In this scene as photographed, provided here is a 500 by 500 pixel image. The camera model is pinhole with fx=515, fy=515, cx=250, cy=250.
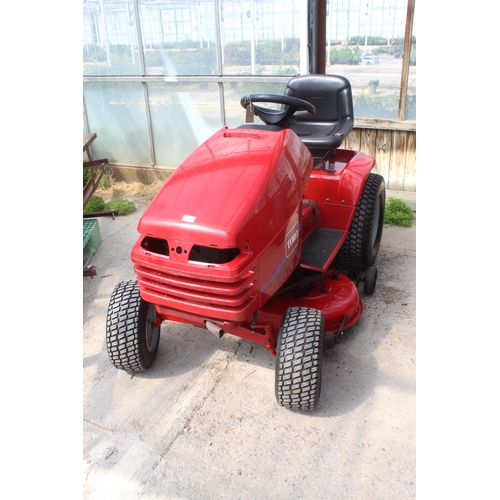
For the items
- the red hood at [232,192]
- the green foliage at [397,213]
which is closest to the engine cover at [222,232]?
the red hood at [232,192]

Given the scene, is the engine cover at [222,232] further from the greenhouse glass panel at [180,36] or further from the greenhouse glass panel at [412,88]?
the greenhouse glass panel at [180,36]

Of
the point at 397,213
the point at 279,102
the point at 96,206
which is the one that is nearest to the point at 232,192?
the point at 279,102

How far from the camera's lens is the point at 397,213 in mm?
4293

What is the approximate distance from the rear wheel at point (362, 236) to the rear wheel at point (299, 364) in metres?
1.00

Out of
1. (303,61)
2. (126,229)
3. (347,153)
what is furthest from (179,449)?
(303,61)

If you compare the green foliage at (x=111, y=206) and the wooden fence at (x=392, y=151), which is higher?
the wooden fence at (x=392, y=151)

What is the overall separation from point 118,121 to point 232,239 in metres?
3.97

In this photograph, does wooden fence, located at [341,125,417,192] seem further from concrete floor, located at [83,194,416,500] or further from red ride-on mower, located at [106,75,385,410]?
concrete floor, located at [83,194,416,500]

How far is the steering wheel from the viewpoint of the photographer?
2.61m

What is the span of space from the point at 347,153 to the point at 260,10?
183 cm

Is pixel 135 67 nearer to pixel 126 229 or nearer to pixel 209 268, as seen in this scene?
pixel 126 229

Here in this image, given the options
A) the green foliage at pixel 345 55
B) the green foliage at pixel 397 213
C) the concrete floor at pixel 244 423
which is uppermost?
the green foliage at pixel 345 55

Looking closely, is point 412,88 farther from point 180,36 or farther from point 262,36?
point 180,36

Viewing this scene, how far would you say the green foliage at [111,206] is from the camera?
471 cm
